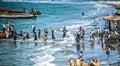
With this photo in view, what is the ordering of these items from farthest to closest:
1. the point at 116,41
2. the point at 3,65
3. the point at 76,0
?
the point at 76,0 → the point at 116,41 → the point at 3,65

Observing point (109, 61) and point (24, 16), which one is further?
point (24, 16)

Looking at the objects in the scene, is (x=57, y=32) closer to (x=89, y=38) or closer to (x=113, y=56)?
(x=89, y=38)

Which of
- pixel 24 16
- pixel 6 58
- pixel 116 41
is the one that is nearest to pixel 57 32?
pixel 116 41

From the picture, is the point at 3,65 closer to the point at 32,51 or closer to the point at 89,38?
the point at 32,51

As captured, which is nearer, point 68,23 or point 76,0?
point 68,23

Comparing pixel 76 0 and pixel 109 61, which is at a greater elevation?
pixel 109 61

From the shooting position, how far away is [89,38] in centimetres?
5003

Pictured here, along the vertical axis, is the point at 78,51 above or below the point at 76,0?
above

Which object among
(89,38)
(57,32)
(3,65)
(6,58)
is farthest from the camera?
(57,32)

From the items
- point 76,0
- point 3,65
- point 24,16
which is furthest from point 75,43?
point 76,0

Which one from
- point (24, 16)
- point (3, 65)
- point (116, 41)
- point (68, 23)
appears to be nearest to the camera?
point (3, 65)

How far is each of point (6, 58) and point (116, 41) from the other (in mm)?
10848

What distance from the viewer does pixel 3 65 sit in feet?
130

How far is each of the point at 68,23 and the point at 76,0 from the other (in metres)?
72.4
